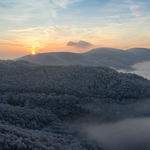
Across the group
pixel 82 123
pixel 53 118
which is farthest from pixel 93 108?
pixel 53 118

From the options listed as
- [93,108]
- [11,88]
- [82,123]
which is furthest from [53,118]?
[11,88]

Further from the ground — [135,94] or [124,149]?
[135,94]

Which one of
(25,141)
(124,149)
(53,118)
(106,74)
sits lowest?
(124,149)

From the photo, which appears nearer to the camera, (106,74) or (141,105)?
(141,105)

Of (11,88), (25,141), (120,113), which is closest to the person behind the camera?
(25,141)

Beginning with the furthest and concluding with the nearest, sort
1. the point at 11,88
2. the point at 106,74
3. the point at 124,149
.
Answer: the point at 106,74, the point at 11,88, the point at 124,149

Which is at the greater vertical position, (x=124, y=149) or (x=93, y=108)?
(x=93, y=108)

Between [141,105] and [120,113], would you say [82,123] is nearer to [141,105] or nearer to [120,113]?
[120,113]

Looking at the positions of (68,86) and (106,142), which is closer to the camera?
(106,142)

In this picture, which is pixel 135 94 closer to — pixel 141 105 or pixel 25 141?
pixel 141 105
